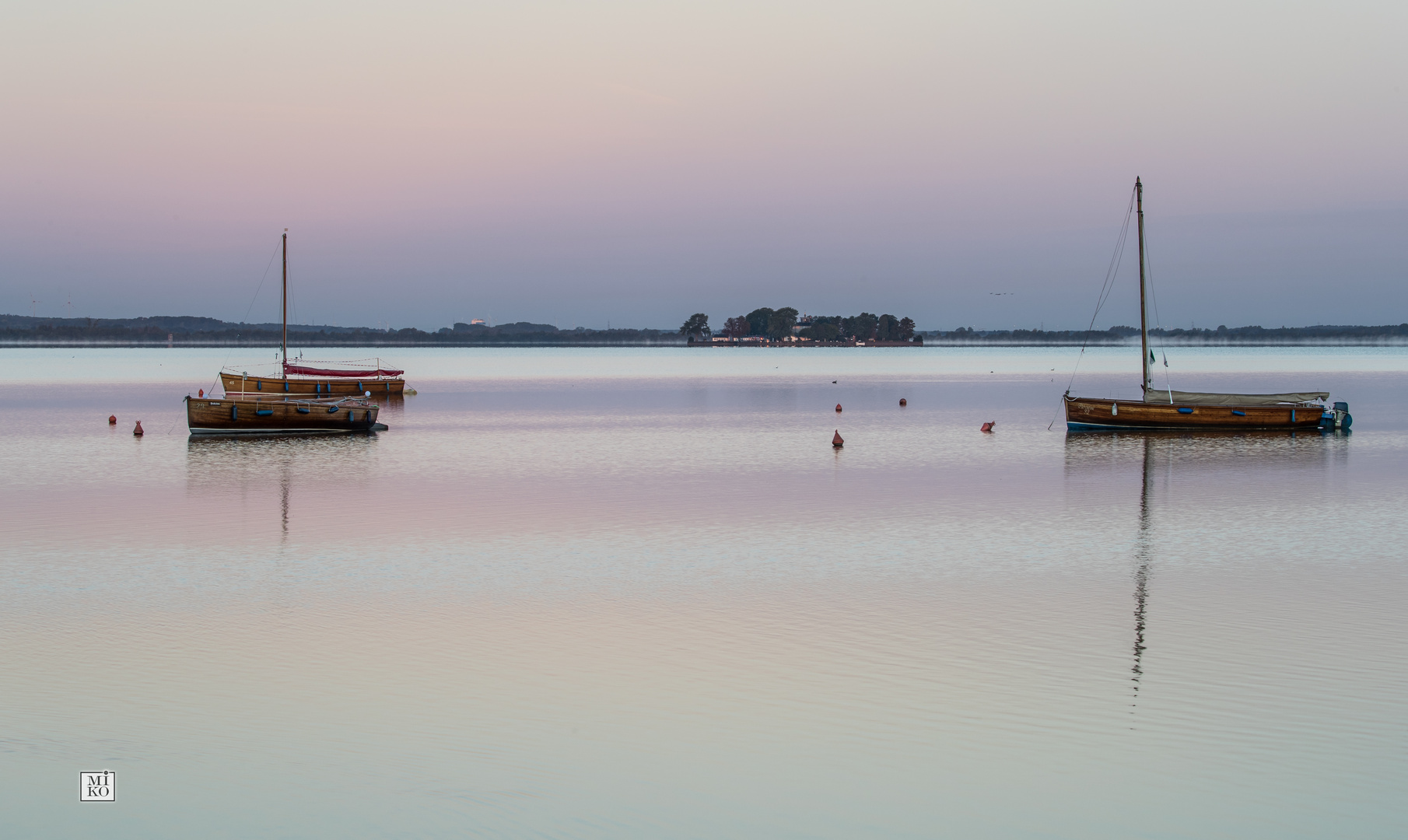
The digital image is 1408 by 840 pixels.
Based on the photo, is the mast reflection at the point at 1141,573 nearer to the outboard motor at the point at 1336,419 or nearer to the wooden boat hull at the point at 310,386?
the outboard motor at the point at 1336,419

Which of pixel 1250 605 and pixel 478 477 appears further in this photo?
pixel 478 477

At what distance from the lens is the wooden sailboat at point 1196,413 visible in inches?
1911

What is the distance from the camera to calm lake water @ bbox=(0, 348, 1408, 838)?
31.1 ft

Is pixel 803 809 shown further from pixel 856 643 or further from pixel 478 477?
pixel 478 477

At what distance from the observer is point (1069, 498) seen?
28719mm

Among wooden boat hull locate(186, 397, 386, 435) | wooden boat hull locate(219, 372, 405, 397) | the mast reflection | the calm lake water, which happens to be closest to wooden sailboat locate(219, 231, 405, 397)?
wooden boat hull locate(219, 372, 405, 397)

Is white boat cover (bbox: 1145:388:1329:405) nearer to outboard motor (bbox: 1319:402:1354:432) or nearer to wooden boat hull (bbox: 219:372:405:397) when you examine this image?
outboard motor (bbox: 1319:402:1354:432)

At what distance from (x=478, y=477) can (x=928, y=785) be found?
81.4 feet

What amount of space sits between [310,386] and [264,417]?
104 ft

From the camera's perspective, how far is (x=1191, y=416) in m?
48.5

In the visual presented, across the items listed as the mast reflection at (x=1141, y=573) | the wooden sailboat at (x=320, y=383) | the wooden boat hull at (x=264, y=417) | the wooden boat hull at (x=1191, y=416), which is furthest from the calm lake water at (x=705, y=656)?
the wooden sailboat at (x=320, y=383)

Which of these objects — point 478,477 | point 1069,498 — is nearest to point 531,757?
point 1069,498

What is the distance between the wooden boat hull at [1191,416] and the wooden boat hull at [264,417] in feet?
93.0

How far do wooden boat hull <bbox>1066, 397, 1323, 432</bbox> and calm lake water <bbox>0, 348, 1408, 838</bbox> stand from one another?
50.6 ft
